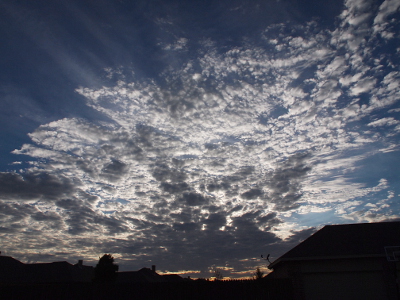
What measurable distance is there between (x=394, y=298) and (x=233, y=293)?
8.30 metres

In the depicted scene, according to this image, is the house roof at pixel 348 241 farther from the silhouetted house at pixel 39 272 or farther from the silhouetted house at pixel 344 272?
the silhouetted house at pixel 39 272

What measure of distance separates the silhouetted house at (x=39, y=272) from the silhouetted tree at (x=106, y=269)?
24.1 ft

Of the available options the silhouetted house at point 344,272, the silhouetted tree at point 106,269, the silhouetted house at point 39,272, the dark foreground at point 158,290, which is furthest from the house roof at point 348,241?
the silhouetted house at point 39,272

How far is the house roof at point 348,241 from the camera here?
577 inches

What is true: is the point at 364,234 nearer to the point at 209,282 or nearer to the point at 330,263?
the point at 330,263

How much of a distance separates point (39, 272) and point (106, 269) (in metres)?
13.9

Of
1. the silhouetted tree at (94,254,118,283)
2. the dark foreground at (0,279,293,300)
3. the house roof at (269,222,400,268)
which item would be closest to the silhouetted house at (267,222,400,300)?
the house roof at (269,222,400,268)

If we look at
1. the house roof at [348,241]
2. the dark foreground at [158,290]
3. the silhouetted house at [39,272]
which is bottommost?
the dark foreground at [158,290]

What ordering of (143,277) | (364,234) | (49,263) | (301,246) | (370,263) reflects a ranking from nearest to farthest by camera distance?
1. (370,263)
2. (301,246)
3. (364,234)
4. (49,263)
5. (143,277)

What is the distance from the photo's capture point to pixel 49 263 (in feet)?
130

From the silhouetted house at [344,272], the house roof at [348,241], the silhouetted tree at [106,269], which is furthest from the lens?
the silhouetted tree at [106,269]

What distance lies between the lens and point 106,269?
101ft

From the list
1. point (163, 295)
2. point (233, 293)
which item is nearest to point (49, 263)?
point (163, 295)

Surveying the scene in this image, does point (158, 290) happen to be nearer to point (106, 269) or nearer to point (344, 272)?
point (344, 272)
